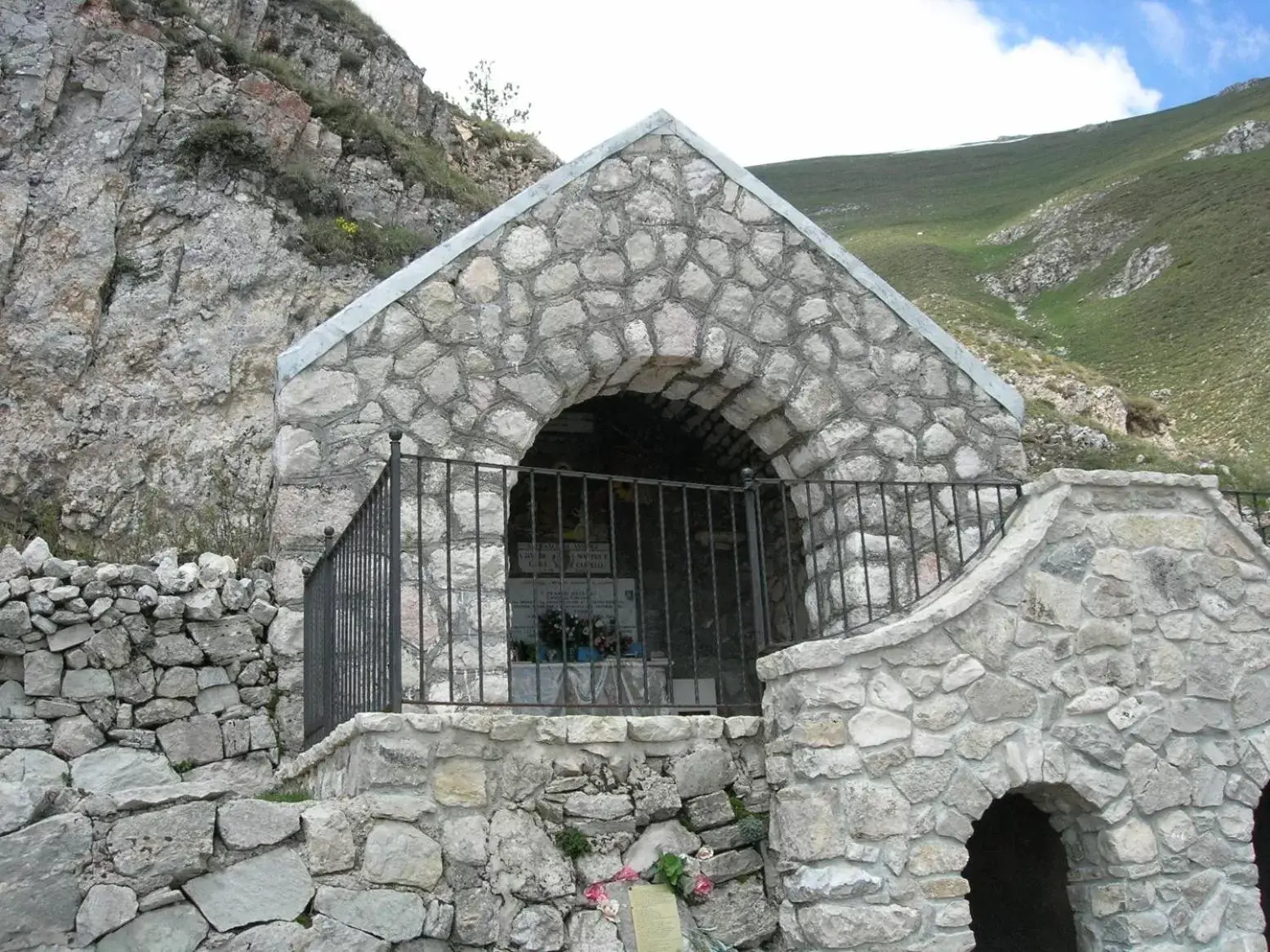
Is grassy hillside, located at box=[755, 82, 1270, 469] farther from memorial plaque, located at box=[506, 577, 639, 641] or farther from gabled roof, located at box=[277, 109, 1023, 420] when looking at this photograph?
gabled roof, located at box=[277, 109, 1023, 420]

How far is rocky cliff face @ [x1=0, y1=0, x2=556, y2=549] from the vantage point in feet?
40.3

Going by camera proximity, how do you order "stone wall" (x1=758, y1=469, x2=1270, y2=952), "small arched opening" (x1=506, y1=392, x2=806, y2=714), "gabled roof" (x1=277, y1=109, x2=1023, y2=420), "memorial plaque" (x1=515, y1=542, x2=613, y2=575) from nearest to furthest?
"stone wall" (x1=758, y1=469, x2=1270, y2=952), "gabled roof" (x1=277, y1=109, x2=1023, y2=420), "small arched opening" (x1=506, y1=392, x2=806, y2=714), "memorial plaque" (x1=515, y1=542, x2=613, y2=575)

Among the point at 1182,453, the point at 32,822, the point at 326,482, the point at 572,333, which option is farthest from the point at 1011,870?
the point at 1182,453

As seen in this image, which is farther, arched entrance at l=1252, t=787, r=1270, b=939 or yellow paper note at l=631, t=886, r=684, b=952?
arched entrance at l=1252, t=787, r=1270, b=939

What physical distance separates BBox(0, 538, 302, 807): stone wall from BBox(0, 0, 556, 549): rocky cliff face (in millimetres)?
3428

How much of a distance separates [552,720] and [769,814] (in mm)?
1051

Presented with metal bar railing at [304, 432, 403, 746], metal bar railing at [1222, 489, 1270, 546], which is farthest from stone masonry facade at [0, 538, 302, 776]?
metal bar railing at [1222, 489, 1270, 546]

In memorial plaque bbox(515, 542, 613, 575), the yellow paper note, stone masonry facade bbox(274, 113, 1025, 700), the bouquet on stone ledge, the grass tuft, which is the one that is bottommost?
the yellow paper note

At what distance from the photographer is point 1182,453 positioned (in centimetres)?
1922

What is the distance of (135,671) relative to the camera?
7207mm

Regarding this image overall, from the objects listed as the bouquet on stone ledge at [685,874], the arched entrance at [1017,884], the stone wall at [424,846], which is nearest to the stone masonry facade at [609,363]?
the stone wall at [424,846]

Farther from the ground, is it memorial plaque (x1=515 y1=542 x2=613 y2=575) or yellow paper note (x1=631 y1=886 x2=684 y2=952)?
memorial plaque (x1=515 y1=542 x2=613 y2=575)

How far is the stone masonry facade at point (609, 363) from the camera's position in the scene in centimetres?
647

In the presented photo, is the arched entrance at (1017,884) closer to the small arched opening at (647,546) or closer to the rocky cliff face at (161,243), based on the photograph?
the small arched opening at (647,546)
